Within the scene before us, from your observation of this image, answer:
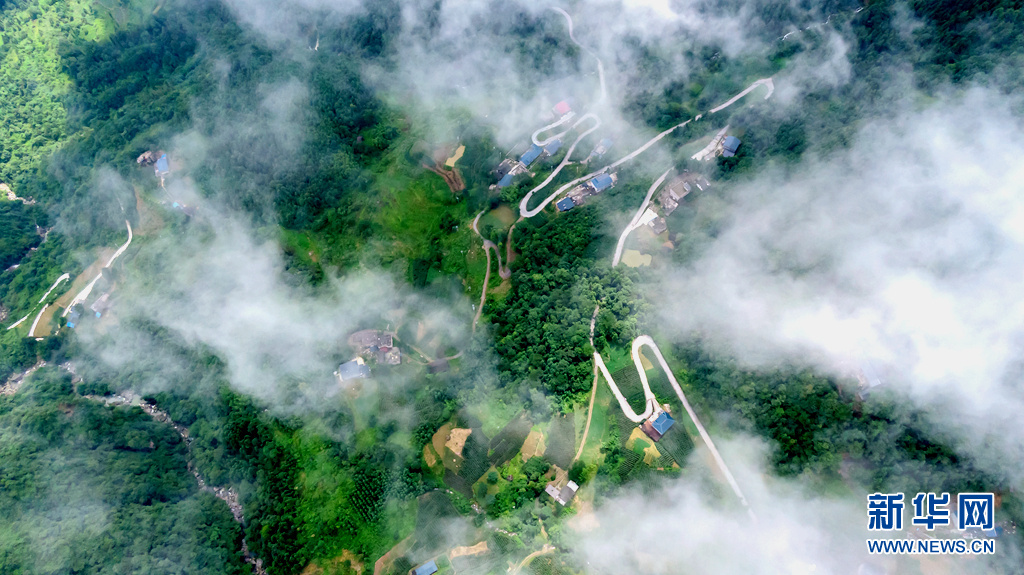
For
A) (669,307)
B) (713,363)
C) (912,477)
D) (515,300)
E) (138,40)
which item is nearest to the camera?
(912,477)

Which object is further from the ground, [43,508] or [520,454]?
[43,508]

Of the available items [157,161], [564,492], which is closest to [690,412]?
[564,492]

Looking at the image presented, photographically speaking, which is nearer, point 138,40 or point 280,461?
point 280,461

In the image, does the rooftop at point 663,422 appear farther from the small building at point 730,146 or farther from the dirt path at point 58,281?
the dirt path at point 58,281

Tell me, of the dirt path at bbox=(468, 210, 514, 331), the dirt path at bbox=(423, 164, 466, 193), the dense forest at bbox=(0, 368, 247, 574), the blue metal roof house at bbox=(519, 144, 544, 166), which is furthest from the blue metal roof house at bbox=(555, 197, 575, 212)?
the dense forest at bbox=(0, 368, 247, 574)

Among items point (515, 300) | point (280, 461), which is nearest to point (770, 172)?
point (515, 300)

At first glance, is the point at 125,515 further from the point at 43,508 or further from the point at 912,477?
the point at 912,477
